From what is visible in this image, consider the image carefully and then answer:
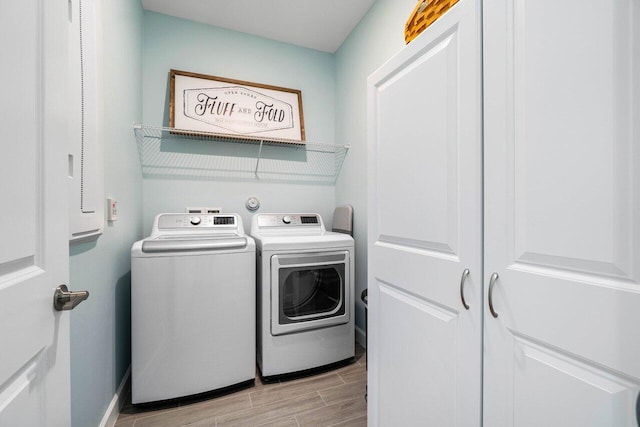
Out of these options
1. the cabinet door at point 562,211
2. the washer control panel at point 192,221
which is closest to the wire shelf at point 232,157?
the washer control panel at point 192,221

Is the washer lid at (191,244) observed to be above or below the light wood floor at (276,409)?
above

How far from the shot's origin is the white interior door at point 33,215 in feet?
1.59

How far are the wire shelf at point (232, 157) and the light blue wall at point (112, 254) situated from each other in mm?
215

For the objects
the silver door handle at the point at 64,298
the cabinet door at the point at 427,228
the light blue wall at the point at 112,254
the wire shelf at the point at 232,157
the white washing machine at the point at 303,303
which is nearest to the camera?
the silver door handle at the point at 64,298

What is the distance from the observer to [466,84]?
0.77 metres

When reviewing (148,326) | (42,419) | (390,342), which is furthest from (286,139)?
(42,419)

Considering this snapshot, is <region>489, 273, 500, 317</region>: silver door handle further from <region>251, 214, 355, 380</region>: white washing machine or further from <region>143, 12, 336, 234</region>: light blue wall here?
<region>143, 12, 336, 234</region>: light blue wall

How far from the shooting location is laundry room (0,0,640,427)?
53 cm

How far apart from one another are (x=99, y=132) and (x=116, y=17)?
786mm

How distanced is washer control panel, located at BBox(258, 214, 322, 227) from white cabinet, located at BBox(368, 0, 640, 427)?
1.36 meters

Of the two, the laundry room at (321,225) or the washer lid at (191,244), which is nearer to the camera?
the laundry room at (321,225)

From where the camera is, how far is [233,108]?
236 centimetres

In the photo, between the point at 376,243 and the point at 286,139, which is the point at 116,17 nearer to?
the point at 286,139

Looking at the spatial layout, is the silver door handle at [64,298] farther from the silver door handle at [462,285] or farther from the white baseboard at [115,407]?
the white baseboard at [115,407]
